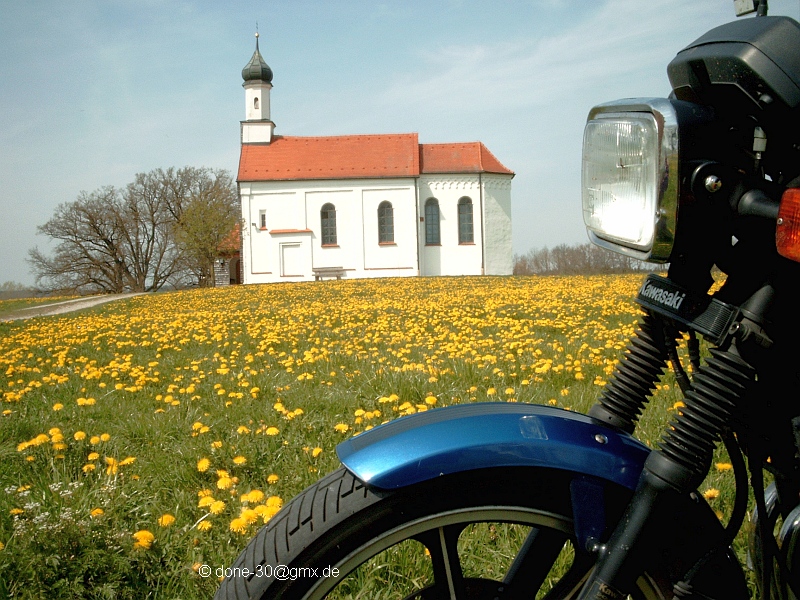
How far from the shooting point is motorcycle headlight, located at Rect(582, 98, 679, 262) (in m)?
1.06

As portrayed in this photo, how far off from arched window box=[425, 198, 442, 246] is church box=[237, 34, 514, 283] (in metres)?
0.07

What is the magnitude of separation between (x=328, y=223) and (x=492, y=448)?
147 ft

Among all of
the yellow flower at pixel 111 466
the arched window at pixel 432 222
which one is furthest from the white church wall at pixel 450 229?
the yellow flower at pixel 111 466

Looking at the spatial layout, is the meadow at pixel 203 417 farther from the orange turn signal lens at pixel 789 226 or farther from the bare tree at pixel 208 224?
the bare tree at pixel 208 224

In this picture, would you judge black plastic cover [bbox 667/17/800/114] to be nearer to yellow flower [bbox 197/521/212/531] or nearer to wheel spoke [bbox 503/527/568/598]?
wheel spoke [bbox 503/527/568/598]

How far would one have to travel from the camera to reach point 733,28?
109cm

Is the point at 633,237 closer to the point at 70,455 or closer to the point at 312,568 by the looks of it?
the point at 312,568

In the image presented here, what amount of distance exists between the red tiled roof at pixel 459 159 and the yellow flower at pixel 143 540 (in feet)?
145

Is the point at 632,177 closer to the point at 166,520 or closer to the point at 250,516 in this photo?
the point at 250,516

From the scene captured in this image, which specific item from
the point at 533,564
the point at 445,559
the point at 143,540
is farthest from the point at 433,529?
the point at 143,540

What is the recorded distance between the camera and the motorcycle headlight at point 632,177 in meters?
1.06

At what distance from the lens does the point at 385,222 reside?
44969 mm

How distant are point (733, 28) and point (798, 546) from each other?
93cm

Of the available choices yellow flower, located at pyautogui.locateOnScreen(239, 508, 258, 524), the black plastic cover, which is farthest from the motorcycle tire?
yellow flower, located at pyautogui.locateOnScreen(239, 508, 258, 524)
